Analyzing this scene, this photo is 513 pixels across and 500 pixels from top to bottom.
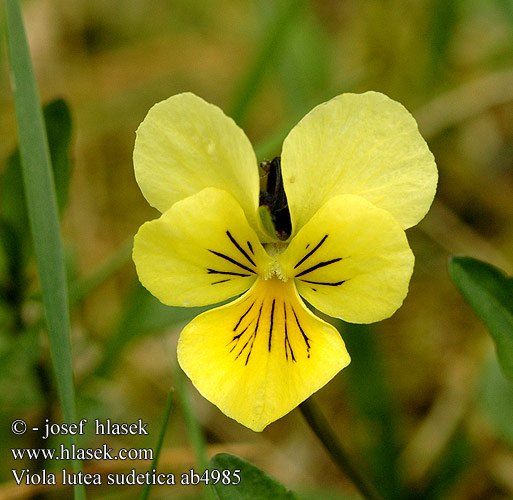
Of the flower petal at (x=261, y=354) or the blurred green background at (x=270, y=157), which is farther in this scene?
the blurred green background at (x=270, y=157)

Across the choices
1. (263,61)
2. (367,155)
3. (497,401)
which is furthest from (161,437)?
(263,61)

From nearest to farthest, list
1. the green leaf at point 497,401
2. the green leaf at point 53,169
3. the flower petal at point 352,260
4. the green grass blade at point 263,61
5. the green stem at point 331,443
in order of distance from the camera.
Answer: the flower petal at point 352,260 → the green stem at point 331,443 → the green leaf at point 53,169 → the green leaf at point 497,401 → the green grass blade at point 263,61

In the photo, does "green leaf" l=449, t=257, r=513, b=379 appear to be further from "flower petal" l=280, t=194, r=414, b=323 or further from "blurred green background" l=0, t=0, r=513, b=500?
"blurred green background" l=0, t=0, r=513, b=500

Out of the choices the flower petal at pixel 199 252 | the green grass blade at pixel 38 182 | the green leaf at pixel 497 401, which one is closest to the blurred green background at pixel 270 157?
the green leaf at pixel 497 401

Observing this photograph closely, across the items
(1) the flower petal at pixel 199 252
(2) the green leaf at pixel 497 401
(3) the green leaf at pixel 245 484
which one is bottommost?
(2) the green leaf at pixel 497 401

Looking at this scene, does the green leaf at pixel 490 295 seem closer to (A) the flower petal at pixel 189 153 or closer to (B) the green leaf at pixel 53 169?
(A) the flower petal at pixel 189 153

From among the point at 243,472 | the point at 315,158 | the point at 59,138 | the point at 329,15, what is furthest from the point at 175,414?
the point at 329,15

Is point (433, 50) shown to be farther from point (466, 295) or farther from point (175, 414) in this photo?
point (466, 295)

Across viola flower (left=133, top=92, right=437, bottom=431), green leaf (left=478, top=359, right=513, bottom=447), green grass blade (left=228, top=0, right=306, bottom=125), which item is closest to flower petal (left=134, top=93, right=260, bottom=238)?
viola flower (left=133, top=92, right=437, bottom=431)
